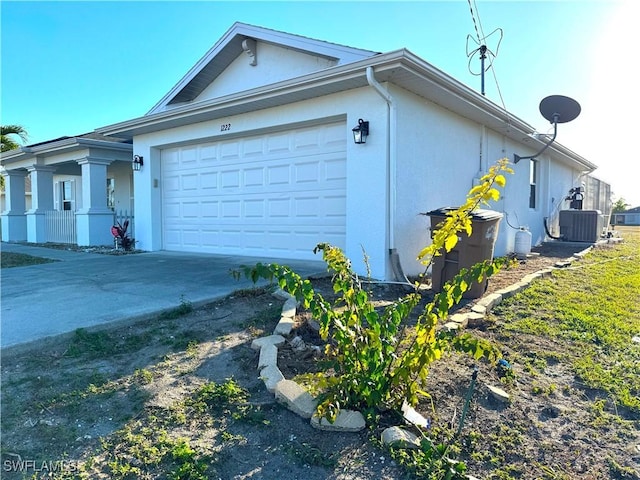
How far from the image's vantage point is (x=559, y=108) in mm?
9008

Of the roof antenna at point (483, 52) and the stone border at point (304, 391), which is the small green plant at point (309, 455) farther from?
the roof antenna at point (483, 52)

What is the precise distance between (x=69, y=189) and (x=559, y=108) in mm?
17944

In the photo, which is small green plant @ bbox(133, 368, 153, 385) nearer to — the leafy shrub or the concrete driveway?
the concrete driveway

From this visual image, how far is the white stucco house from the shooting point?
6.39m

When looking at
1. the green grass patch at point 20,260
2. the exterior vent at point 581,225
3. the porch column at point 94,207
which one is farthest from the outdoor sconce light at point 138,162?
the exterior vent at point 581,225

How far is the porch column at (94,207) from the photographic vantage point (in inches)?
474

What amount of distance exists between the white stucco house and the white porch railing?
4.11ft

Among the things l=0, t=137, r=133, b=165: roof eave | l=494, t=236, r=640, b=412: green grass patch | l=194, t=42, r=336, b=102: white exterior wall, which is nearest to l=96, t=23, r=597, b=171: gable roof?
l=194, t=42, r=336, b=102: white exterior wall

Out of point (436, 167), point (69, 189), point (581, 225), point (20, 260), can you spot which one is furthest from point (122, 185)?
point (581, 225)

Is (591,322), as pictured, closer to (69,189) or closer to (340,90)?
(340,90)

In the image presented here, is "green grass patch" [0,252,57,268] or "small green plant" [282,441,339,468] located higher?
"green grass patch" [0,252,57,268]

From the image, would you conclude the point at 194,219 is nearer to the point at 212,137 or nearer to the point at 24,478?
A: the point at 212,137

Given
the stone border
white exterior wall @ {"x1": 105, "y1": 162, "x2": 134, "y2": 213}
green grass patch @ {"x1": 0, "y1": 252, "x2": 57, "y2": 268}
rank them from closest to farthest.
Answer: the stone border
green grass patch @ {"x1": 0, "y1": 252, "x2": 57, "y2": 268}
white exterior wall @ {"x1": 105, "y1": 162, "x2": 134, "y2": 213}

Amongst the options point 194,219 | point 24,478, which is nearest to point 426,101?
point 194,219
